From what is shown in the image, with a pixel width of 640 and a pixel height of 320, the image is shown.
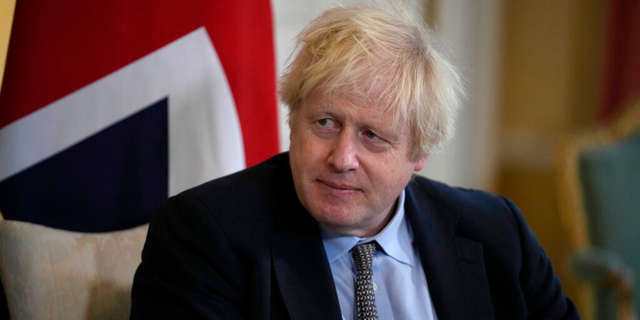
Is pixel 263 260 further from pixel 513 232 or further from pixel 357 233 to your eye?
pixel 513 232

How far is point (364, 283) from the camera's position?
148 cm

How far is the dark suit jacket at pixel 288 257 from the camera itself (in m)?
1.35

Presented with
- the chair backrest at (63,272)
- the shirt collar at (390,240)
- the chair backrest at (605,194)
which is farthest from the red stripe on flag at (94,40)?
the chair backrest at (605,194)

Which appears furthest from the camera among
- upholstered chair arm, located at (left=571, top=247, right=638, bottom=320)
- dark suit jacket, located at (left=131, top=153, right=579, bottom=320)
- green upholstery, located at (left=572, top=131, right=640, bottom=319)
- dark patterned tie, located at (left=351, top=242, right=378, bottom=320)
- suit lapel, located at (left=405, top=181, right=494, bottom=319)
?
green upholstery, located at (left=572, top=131, right=640, bottom=319)

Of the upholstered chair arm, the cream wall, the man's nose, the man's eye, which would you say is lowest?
the upholstered chair arm

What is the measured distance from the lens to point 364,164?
1391 mm

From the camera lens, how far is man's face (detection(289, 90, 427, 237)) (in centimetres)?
137

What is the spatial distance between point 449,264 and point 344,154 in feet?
1.47

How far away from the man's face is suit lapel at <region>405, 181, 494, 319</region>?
225 millimetres

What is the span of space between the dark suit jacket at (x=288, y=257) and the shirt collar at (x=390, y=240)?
0.03 metres

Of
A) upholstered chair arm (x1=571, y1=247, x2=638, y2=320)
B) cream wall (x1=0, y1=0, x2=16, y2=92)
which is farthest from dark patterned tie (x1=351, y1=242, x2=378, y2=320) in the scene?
upholstered chair arm (x1=571, y1=247, x2=638, y2=320)

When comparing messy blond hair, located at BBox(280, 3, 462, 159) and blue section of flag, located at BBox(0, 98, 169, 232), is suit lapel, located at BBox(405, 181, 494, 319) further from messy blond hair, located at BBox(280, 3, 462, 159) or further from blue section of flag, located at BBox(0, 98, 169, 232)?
blue section of flag, located at BBox(0, 98, 169, 232)

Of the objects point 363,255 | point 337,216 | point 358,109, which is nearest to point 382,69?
point 358,109

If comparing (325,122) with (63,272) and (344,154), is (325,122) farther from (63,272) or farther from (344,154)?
(63,272)
